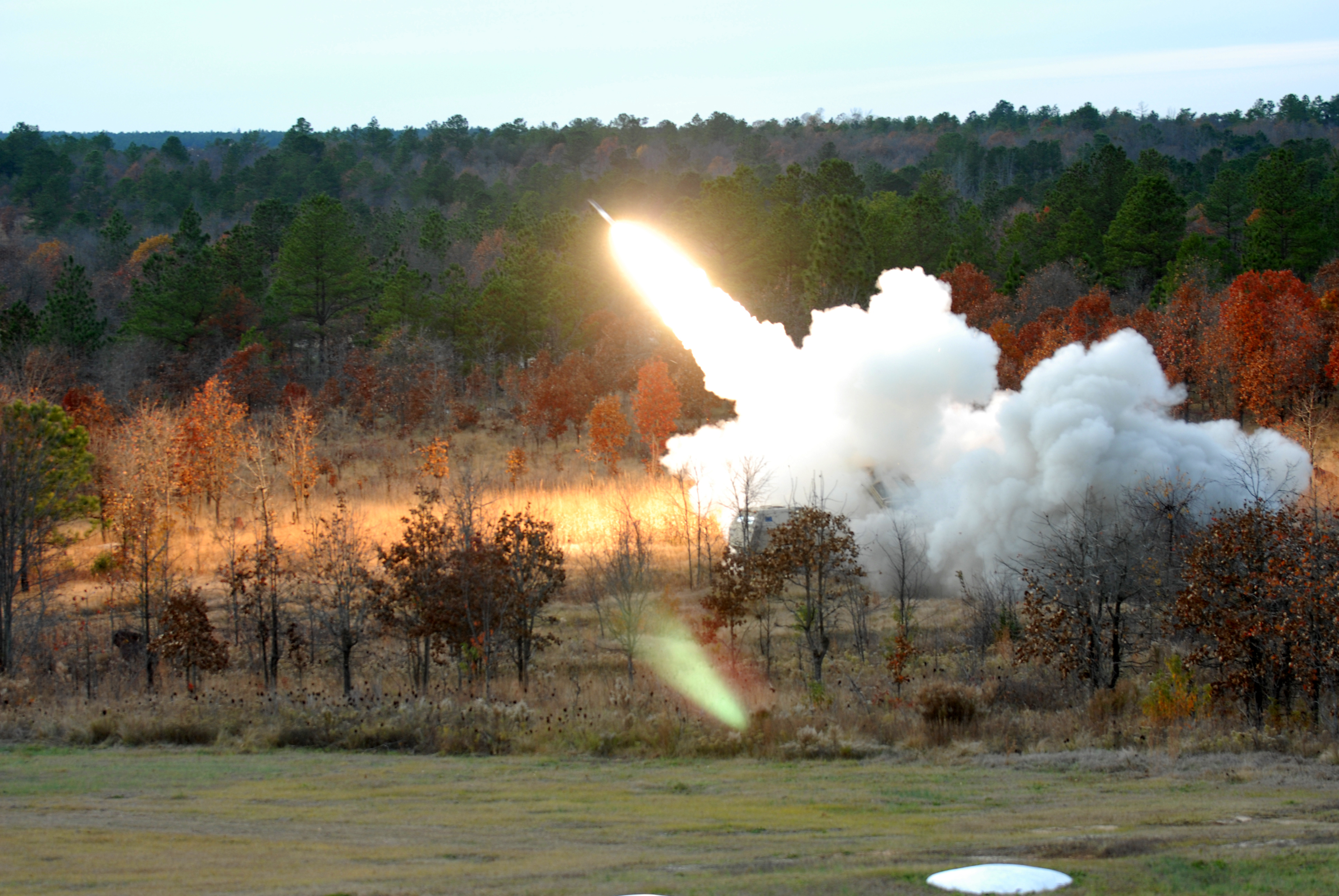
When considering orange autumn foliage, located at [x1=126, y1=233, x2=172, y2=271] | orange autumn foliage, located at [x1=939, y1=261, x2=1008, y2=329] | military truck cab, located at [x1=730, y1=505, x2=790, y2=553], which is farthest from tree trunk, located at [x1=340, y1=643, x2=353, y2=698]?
orange autumn foliage, located at [x1=126, y1=233, x2=172, y2=271]

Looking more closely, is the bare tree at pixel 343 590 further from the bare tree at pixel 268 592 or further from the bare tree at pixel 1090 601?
the bare tree at pixel 1090 601

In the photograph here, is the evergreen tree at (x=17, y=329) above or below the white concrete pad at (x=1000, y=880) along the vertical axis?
above

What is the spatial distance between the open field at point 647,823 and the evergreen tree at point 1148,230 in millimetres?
55302

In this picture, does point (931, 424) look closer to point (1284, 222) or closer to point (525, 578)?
point (525, 578)

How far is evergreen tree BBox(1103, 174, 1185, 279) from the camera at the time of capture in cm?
6488

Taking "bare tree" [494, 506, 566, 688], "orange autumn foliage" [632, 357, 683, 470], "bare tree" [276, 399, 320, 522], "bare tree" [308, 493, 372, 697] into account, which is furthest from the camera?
"orange autumn foliage" [632, 357, 683, 470]

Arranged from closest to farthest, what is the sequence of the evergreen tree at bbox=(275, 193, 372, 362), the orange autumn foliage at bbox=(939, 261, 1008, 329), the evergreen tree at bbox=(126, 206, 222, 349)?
the orange autumn foliage at bbox=(939, 261, 1008, 329) < the evergreen tree at bbox=(126, 206, 222, 349) < the evergreen tree at bbox=(275, 193, 372, 362)

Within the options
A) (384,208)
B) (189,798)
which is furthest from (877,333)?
(384,208)

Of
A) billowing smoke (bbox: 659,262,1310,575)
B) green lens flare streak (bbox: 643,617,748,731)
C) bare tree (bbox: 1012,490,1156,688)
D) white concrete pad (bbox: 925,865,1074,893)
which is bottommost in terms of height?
green lens flare streak (bbox: 643,617,748,731)

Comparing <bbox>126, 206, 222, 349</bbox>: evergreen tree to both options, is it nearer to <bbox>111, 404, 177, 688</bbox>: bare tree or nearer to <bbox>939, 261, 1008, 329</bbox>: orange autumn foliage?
<bbox>111, 404, 177, 688</bbox>: bare tree

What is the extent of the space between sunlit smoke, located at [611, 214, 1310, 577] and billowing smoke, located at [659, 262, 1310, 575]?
0.05 metres

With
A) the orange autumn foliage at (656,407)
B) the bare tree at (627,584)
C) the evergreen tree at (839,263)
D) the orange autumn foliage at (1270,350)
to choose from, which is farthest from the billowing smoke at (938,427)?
the evergreen tree at (839,263)

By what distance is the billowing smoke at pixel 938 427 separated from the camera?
1286 inches

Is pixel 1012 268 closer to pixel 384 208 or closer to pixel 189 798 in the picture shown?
pixel 189 798
